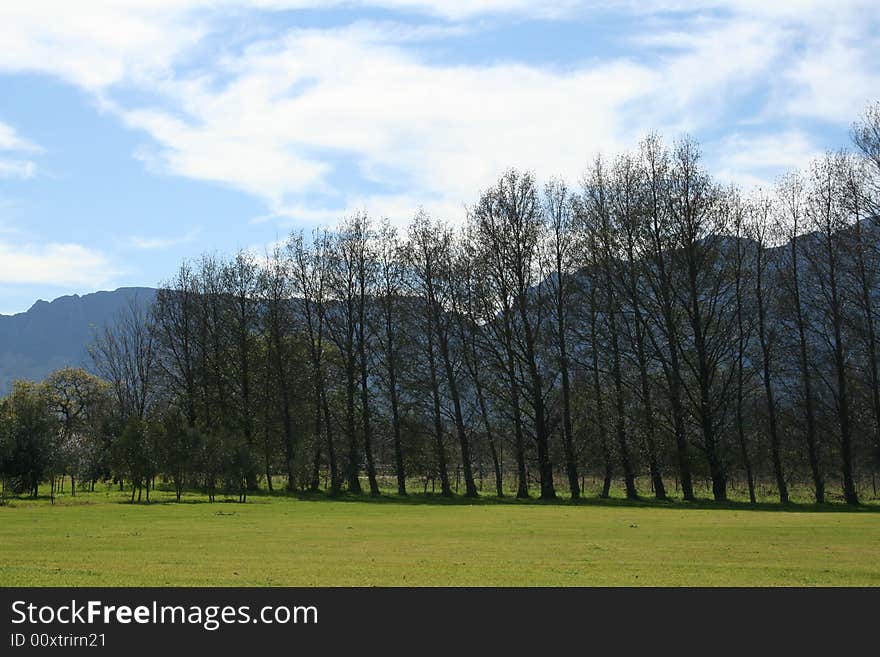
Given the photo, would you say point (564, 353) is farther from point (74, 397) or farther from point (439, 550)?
point (74, 397)

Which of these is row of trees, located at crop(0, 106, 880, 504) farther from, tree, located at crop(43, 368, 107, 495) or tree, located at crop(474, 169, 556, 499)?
tree, located at crop(43, 368, 107, 495)

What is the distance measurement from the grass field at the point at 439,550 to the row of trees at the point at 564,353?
52.9 feet

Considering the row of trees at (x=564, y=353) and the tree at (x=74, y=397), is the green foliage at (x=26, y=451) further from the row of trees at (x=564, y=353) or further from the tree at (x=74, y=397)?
the tree at (x=74, y=397)

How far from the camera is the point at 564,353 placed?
2202 inches

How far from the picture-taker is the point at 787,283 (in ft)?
166

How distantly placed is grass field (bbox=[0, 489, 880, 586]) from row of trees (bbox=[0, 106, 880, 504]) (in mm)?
16114

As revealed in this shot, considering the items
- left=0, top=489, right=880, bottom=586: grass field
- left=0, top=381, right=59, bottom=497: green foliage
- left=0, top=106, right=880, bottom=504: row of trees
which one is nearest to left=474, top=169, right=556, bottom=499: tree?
left=0, top=106, right=880, bottom=504: row of trees

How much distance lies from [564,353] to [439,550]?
3654 cm

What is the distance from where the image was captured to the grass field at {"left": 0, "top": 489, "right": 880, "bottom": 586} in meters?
15.0

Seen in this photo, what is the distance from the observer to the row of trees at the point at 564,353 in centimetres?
4916

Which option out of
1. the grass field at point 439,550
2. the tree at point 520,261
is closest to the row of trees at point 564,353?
the tree at point 520,261

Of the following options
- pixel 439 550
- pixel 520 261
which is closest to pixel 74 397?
pixel 520 261

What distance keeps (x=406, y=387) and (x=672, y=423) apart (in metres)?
19.9
